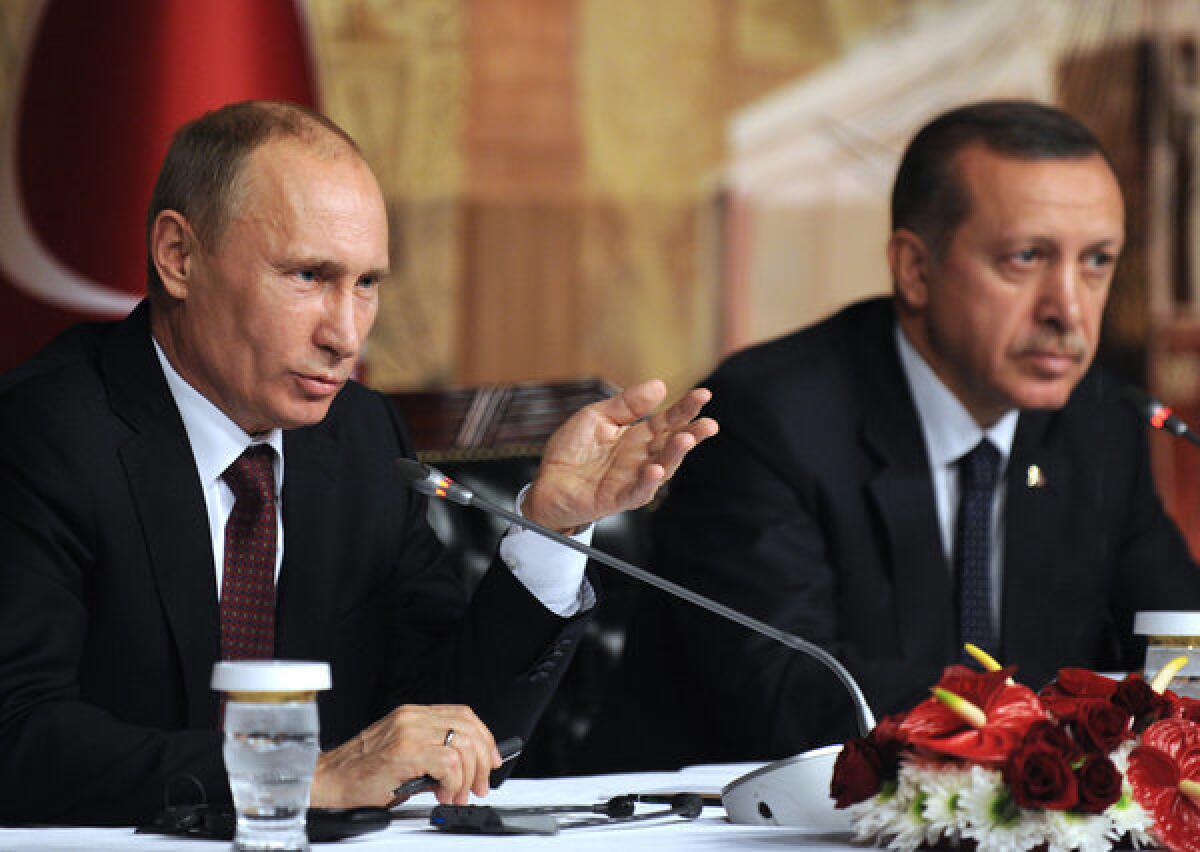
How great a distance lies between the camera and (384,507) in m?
2.29

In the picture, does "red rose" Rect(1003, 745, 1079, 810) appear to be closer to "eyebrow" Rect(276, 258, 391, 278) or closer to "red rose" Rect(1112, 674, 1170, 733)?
"red rose" Rect(1112, 674, 1170, 733)

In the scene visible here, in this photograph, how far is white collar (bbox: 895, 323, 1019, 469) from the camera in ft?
9.04

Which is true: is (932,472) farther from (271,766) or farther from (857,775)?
(271,766)

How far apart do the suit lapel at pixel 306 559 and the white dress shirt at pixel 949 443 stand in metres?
1.01

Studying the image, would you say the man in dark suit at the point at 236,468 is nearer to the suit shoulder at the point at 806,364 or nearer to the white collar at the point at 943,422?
the suit shoulder at the point at 806,364

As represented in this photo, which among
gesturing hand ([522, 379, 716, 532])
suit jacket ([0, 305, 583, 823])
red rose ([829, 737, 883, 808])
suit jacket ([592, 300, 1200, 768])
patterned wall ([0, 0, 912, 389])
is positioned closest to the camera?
red rose ([829, 737, 883, 808])

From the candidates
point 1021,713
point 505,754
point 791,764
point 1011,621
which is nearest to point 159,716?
point 505,754

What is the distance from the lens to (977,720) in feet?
4.32

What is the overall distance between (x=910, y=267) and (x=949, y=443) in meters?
0.32

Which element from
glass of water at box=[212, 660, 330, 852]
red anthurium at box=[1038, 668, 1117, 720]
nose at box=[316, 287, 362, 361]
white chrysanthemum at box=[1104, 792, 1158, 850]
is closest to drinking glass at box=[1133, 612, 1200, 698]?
red anthurium at box=[1038, 668, 1117, 720]

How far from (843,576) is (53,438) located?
48.7 inches

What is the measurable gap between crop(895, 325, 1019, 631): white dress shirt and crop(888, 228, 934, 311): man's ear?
0.10 metres

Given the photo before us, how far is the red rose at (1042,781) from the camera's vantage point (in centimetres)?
125

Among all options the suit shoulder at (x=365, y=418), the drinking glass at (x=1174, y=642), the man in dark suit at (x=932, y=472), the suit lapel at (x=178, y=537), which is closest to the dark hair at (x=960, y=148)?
the man in dark suit at (x=932, y=472)
